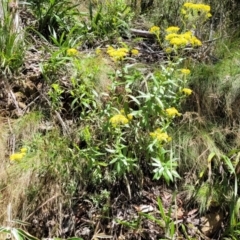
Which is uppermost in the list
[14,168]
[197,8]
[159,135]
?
[197,8]

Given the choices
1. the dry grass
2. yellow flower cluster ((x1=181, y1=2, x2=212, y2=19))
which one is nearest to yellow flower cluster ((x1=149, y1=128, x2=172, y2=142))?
the dry grass

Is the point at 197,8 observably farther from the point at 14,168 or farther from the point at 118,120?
the point at 14,168

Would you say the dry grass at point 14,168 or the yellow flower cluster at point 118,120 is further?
the dry grass at point 14,168

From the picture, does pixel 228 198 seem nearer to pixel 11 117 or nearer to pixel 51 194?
pixel 51 194

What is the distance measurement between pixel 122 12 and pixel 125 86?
3.71 ft

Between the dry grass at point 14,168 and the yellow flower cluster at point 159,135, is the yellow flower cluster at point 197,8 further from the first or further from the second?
the dry grass at point 14,168

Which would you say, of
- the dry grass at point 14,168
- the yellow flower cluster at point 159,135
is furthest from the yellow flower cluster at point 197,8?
the dry grass at point 14,168

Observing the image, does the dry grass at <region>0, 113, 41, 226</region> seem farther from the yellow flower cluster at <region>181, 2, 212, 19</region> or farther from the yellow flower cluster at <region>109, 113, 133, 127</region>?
the yellow flower cluster at <region>181, 2, 212, 19</region>

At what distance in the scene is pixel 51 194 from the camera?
2.57 metres

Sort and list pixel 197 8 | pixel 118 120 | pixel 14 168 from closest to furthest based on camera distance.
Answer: pixel 118 120 < pixel 14 168 < pixel 197 8

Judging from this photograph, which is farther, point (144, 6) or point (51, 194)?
point (144, 6)

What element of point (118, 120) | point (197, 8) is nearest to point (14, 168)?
point (118, 120)

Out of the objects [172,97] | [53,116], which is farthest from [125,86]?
[53,116]

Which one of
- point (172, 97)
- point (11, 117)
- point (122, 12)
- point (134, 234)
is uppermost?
point (122, 12)
